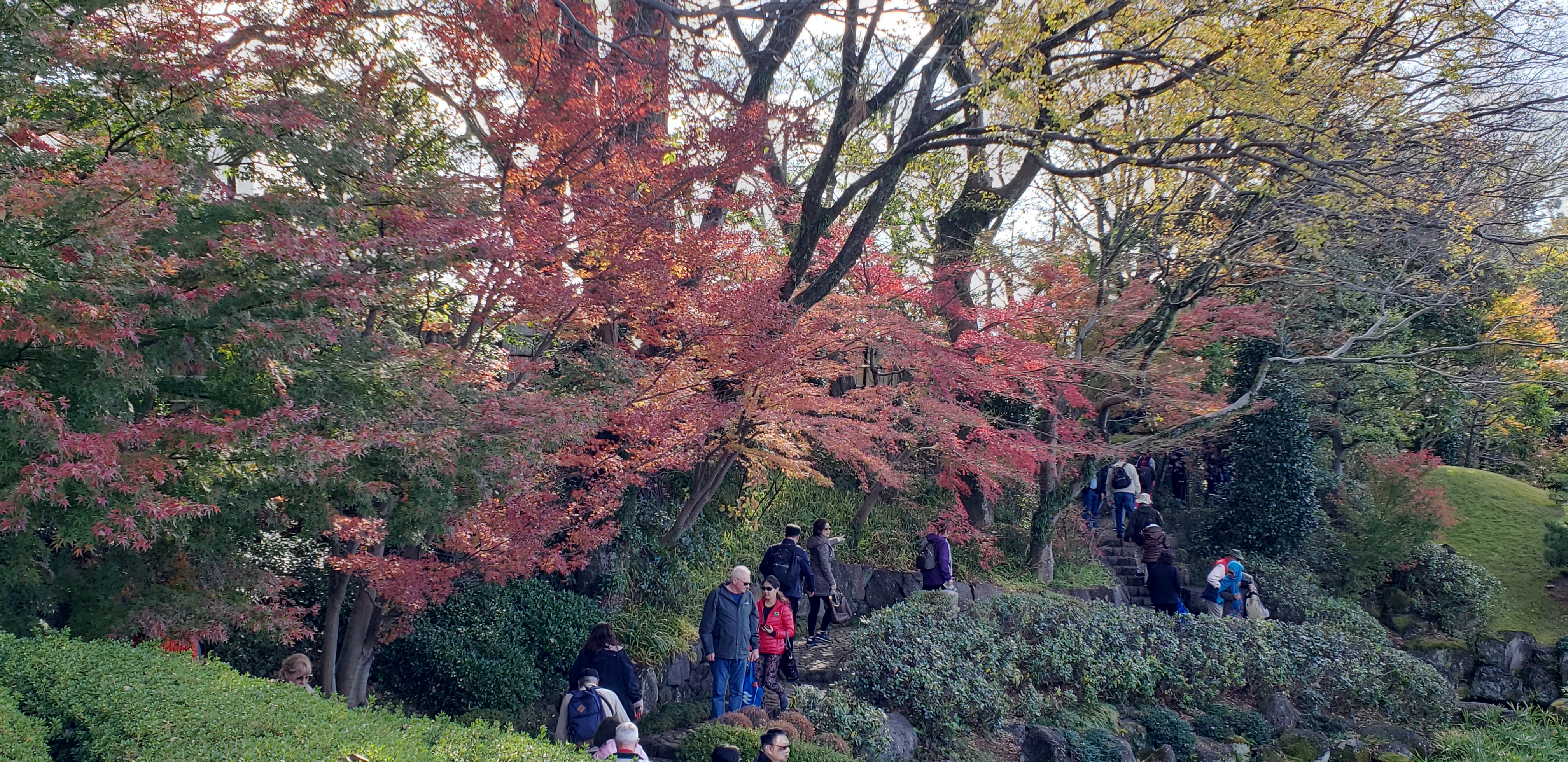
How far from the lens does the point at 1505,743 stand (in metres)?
11.1

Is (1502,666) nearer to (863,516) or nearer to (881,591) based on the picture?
(881,591)

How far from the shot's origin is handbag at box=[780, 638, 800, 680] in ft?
30.8

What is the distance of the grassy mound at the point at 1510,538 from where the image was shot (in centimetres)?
1591

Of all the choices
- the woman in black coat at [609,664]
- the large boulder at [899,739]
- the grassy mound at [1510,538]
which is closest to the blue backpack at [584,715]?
the woman in black coat at [609,664]

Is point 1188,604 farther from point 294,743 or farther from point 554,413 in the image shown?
point 294,743

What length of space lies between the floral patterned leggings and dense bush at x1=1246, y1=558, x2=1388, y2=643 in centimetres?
905

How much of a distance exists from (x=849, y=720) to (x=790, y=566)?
7.65 ft

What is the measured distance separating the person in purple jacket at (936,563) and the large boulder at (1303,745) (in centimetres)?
414

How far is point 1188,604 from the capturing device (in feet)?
49.5

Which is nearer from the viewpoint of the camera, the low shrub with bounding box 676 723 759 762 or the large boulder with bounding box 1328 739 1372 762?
the low shrub with bounding box 676 723 759 762

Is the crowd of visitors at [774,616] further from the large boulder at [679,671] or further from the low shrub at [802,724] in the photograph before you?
the low shrub at [802,724]

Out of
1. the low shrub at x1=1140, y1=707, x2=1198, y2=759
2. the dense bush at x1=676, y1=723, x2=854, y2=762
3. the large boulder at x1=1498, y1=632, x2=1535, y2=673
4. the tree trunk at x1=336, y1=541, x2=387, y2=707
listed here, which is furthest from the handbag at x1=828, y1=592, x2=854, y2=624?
the large boulder at x1=1498, y1=632, x2=1535, y2=673

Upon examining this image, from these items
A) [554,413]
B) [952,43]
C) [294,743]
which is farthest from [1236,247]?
[294,743]

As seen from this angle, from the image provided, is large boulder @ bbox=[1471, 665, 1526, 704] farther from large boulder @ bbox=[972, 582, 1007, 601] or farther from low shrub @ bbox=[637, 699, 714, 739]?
low shrub @ bbox=[637, 699, 714, 739]
